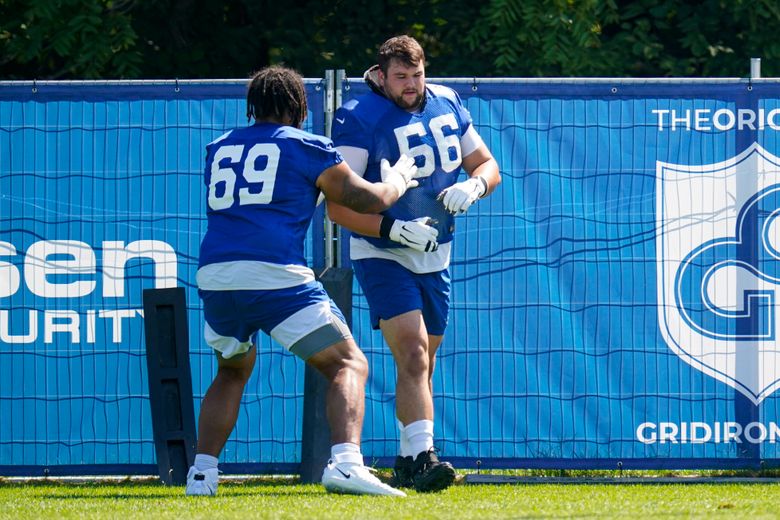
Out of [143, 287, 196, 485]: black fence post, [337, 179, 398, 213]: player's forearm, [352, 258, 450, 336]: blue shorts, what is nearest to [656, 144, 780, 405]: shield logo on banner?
[352, 258, 450, 336]: blue shorts

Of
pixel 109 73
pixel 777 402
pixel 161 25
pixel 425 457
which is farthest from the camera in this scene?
pixel 161 25

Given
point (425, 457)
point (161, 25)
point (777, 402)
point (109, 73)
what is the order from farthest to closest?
point (161, 25) → point (109, 73) → point (777, 402) → point (425, 457)

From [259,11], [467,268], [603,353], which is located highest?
[259,11]

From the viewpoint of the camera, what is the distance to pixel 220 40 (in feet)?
37.8

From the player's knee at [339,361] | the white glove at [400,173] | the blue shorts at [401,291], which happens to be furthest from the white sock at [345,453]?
the white glove at [400,173]

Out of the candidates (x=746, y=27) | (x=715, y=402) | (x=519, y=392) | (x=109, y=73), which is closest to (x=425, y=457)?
(x=519, y=392)

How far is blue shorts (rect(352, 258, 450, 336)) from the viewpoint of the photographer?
5.81m

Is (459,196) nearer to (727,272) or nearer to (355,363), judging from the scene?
(355,363)

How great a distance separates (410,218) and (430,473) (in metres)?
1.15

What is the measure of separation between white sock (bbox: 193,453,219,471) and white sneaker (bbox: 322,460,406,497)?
58cm

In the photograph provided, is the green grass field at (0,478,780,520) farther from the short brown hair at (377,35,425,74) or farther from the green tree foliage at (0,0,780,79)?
the green tree foliage at (0,0,780,79)

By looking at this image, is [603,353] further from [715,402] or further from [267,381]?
[267,381]

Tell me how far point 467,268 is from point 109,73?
16.9 feet

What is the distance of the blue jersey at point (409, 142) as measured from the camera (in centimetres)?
588
